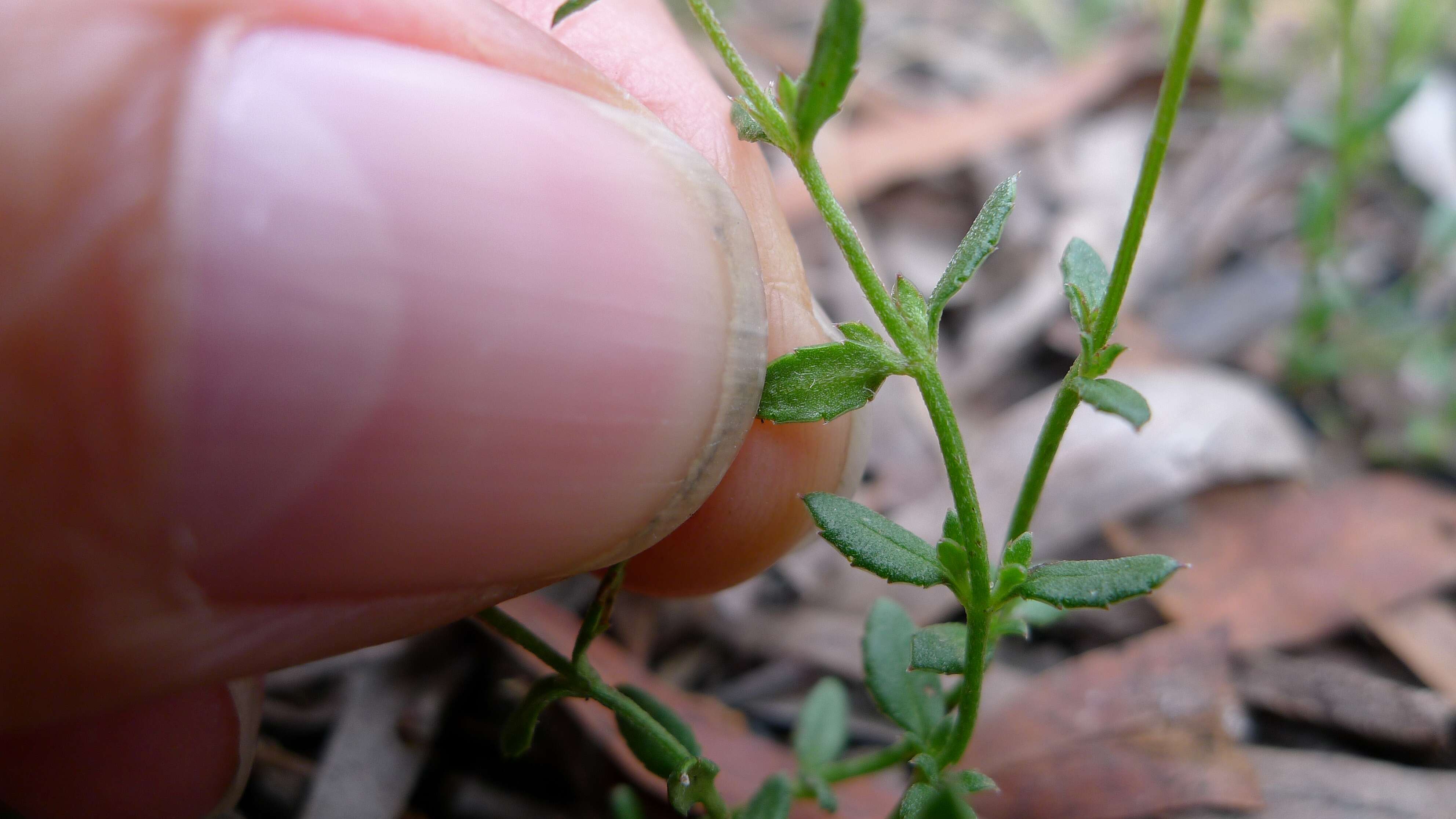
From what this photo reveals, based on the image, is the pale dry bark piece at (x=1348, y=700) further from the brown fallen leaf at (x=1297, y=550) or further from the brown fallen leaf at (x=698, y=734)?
the brown fallen leaf at (x=698, y=734)

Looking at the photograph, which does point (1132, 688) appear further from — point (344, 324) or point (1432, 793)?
point (344, 324)

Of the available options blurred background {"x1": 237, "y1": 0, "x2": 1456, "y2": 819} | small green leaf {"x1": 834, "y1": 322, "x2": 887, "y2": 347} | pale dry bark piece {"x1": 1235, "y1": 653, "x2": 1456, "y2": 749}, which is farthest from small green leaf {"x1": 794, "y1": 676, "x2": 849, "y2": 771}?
pale dry bark piece {"x1": 1235, "y1": 653, "x2": 1456, "y2": 749}

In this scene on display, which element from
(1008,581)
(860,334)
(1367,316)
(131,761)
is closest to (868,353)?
(860,334)

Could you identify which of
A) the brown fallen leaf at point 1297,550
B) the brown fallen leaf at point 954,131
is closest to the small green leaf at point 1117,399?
the brown fallen leaf at point 1297,550

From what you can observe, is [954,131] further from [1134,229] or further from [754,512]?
[1134,229]

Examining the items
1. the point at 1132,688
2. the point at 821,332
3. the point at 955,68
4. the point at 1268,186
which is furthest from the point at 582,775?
the point at 955,68
